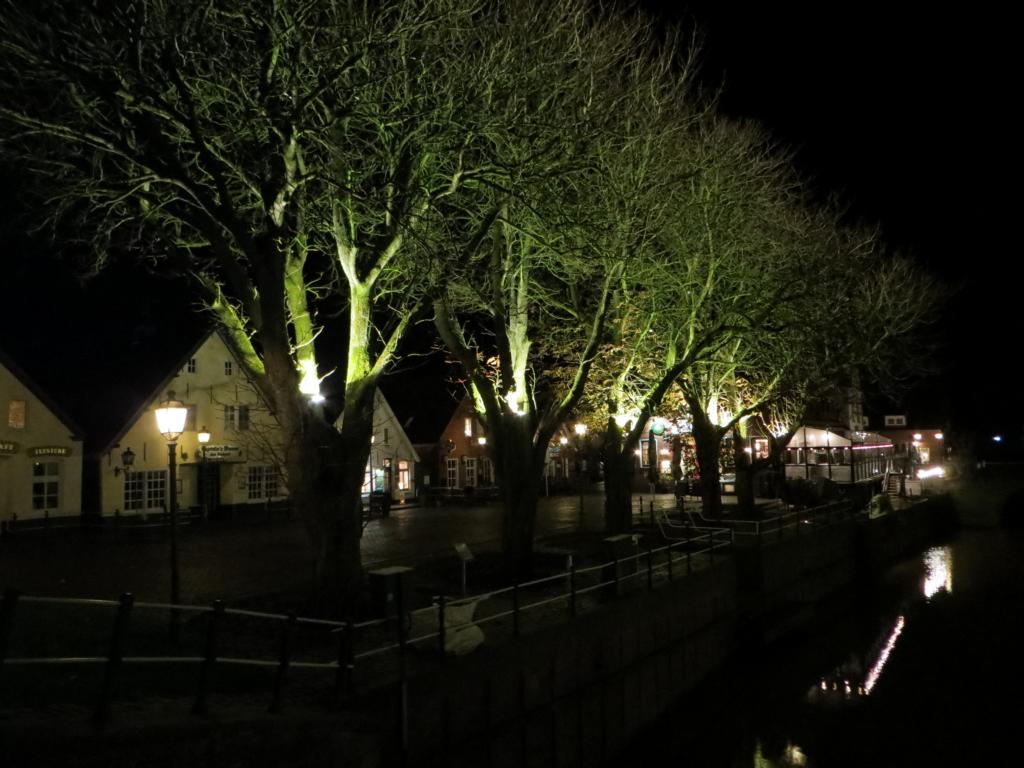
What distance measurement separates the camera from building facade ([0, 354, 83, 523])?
90.2 ft

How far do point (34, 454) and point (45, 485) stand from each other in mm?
1287

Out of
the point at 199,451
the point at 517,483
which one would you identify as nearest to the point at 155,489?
the point at 199,451

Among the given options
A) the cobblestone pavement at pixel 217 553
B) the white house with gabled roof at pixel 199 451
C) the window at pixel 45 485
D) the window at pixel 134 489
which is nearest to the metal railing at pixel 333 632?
the cobblestone pavement at pixel 217 553

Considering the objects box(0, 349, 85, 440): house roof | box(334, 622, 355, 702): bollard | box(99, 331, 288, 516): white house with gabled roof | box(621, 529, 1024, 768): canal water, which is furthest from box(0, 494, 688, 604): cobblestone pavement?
box(621, 529, 1024, 768): canal water

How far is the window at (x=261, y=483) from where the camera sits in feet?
117

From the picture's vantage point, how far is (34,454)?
28.3m

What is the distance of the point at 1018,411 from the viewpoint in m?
74.7

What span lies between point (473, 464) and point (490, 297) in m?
33.4

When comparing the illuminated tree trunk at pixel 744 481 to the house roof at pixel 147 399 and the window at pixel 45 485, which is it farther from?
the window at pixel 45 485

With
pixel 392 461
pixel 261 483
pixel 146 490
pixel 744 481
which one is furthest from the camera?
pixel 392 461

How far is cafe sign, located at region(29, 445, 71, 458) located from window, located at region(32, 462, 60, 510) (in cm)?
50

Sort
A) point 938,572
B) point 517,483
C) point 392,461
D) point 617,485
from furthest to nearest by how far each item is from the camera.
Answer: point 392,461 < point 938,572 < point 617,485 < point 517,483

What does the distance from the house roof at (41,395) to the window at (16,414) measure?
62 centimetres

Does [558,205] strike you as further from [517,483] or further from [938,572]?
[938,572]
